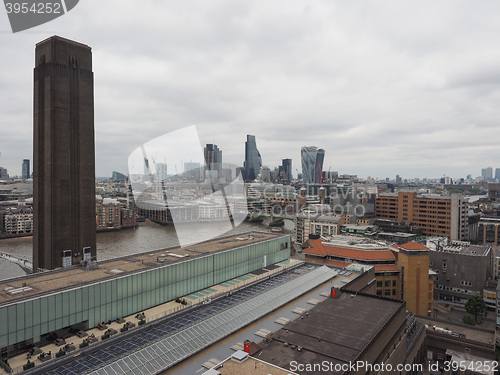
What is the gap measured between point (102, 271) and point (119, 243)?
1016 inches

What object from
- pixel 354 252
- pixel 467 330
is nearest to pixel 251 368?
pixel 467 330

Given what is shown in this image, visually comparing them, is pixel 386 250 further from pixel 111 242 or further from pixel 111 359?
pixel 111 242

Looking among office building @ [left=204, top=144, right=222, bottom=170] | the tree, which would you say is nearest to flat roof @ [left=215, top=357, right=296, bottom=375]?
the tree

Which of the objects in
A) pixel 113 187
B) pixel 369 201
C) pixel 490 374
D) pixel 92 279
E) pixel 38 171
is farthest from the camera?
pixel 113 187

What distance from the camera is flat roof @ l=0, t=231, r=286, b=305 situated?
927 centimetres

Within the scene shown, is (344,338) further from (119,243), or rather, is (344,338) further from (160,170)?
(160,170)

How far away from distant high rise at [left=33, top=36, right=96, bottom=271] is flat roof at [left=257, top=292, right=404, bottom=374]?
14.0 meters

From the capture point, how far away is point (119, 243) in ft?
116

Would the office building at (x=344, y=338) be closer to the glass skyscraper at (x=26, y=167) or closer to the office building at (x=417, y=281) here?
the office building at (x=417, y=281)

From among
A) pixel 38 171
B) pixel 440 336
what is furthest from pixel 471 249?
pixel 38 171

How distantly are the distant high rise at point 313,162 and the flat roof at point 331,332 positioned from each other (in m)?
96.0

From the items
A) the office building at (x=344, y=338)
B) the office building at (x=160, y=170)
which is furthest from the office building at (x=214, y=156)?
the office building at (x=344, y=338)

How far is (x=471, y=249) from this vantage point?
22.6 m

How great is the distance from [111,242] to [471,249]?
3232 centimetres
